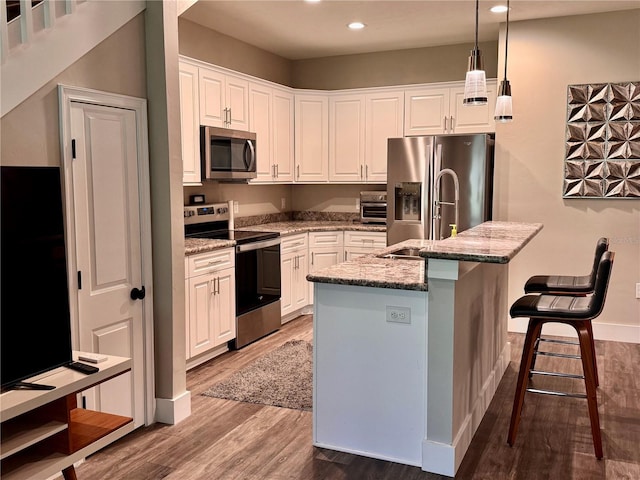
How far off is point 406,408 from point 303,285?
300 centimetres

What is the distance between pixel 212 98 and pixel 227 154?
0.47 m

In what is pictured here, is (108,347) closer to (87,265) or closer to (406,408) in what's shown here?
(87,265)

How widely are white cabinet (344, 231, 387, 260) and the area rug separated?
5.02 feet

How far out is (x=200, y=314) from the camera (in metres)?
4.17

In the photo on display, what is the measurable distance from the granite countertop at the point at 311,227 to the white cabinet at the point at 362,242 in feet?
0.17

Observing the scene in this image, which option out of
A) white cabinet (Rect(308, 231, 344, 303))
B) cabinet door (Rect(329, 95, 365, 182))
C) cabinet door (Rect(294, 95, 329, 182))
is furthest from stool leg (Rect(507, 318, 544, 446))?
cabinet door (Rect(294, 95, 329, 182))

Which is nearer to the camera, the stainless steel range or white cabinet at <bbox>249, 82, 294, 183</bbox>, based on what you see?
the stainless steel range

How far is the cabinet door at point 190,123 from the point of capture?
4.36 m

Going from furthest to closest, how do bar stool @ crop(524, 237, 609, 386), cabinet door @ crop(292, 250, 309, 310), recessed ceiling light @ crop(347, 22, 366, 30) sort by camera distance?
cabinet door @ crop(292, 250, 309, 310)
recessed ceiling light @ crop(347, 22, 366, 30)
bar stool @ crop(524, 237, 609, 386)

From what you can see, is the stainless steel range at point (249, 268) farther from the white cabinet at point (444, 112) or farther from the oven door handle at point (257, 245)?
the white cabinet at point (444, 112)

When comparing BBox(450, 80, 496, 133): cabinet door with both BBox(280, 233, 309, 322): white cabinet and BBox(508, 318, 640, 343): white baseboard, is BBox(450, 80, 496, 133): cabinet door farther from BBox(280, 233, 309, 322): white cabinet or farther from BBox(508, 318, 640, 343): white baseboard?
BBox(508, 318, 640, 343): white baseboard

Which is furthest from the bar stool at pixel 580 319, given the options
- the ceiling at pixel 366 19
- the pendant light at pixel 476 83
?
the ceiling at pixel 366 19

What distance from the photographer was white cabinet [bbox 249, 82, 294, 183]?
539 cm

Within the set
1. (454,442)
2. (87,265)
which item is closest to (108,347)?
(87,265)
